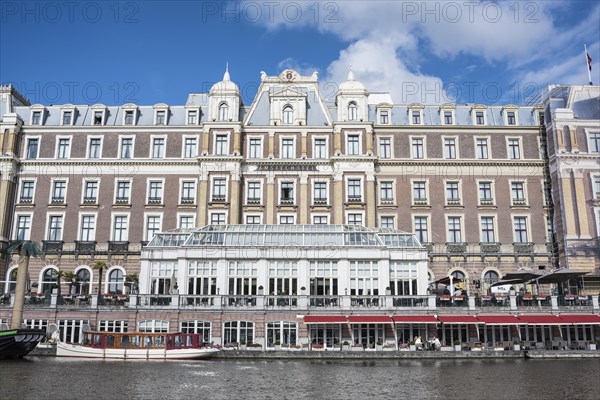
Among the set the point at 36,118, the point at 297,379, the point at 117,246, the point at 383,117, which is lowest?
the point at 297,379

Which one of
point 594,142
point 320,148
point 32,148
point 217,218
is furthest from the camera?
point 32,148

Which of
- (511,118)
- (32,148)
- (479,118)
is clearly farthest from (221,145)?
(511,118)

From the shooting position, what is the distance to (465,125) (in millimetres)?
59500

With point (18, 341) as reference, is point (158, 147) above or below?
above

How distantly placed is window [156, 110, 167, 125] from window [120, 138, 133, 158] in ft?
11.3

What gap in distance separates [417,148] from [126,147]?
95.7 feet

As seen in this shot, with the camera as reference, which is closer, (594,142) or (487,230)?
(594,142)

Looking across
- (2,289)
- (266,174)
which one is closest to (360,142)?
(266,174)

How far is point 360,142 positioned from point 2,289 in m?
36.1

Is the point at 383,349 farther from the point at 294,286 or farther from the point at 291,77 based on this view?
the point at 291,77

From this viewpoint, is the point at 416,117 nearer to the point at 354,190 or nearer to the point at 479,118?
the point at 479,118

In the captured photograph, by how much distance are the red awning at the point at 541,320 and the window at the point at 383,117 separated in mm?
25429

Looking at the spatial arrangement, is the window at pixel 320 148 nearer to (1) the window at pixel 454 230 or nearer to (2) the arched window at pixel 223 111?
(2) the arched window at pixel 223 111

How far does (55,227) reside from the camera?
5756 cm
